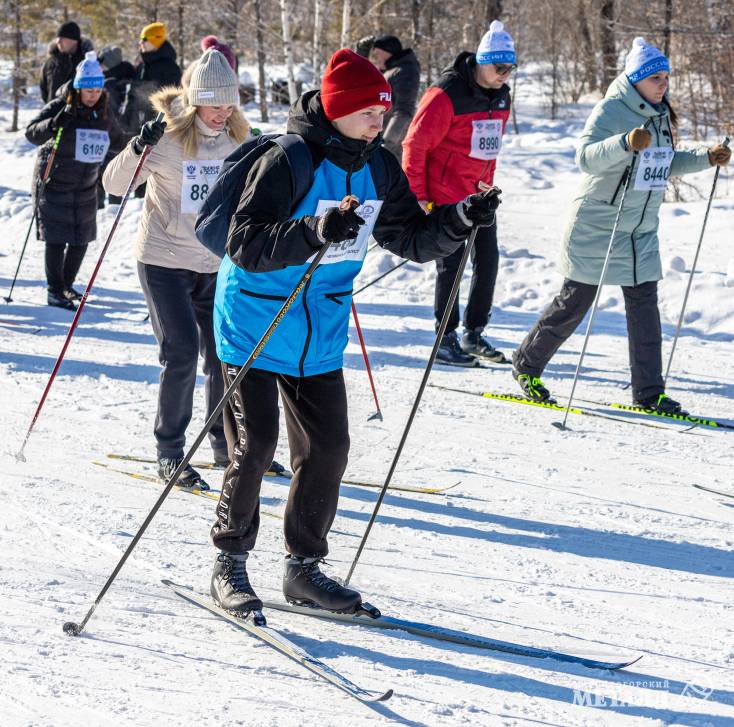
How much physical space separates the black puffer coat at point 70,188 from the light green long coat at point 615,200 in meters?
4.08

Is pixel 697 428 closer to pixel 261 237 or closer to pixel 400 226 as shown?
pixel 400 226

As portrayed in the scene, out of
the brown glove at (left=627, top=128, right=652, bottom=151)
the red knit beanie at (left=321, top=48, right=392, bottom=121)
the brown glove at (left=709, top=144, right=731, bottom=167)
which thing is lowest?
the brown glove at (left=709, top=144, right=731, bottom=167)

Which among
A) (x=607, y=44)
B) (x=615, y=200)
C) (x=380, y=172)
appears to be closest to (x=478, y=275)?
(x=615, y=200)

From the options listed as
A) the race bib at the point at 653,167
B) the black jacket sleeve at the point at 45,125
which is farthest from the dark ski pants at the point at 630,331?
the black jacket sleeve at the point at 45,125

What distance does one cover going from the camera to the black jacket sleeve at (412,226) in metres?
3.49

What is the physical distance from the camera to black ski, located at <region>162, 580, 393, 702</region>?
114 inches

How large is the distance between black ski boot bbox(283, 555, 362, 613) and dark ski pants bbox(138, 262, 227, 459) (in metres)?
1.42

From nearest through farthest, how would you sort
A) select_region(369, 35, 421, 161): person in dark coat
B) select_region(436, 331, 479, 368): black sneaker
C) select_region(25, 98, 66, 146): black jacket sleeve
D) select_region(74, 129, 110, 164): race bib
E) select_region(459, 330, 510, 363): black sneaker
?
select_region(436, 331, 479, 368): black sneaker < select_region(459, 330, 510, 363): black sneaker < select_region(25, 98, 66, 146): black jacket sleeve < select_region(74, 129, 110, 164): race bib < select_region(369, 35, 421, 161): person in dark coat

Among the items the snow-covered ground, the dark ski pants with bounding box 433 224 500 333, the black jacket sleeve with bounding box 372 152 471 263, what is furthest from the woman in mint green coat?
the black jacket sleeve with bounding box 372 152 471 263

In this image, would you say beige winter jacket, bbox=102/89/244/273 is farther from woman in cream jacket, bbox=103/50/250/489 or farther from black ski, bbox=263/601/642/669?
black ski, bbox=263/601/642/669

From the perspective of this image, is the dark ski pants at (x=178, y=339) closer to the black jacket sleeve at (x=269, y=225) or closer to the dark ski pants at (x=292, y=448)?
the dark ski pants at (x=292, y=448)

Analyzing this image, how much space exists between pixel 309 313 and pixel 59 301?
6.04 metres

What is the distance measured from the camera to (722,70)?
47.6 ft

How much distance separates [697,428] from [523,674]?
3.42 metres
